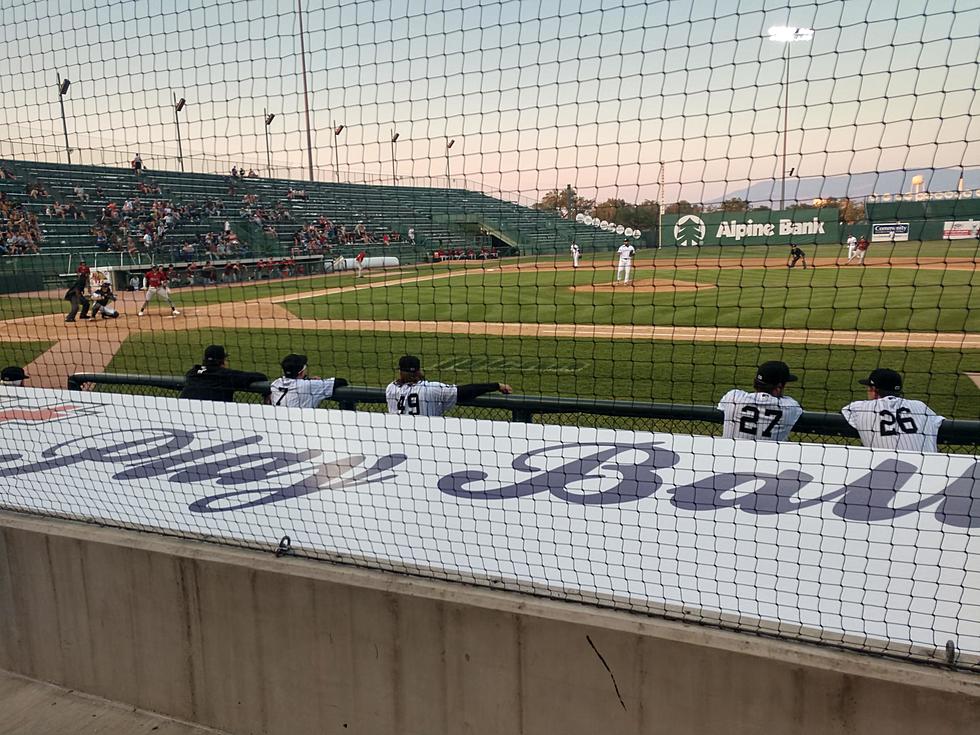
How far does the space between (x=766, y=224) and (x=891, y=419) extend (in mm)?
1276

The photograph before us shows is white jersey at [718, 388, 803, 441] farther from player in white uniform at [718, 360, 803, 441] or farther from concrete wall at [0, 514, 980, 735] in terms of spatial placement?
concrete wall at [0, 514, 980, 735]

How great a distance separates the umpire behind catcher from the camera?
491cm

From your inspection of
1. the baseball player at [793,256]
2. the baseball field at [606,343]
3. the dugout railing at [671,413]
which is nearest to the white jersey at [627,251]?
the baseball field at [606,343]

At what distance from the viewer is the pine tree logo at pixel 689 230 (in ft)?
12.4

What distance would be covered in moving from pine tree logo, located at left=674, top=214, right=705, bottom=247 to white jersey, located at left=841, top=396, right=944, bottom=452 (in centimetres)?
126

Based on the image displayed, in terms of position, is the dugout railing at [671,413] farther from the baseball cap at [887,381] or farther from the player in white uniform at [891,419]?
the baseball cap at [887,381]

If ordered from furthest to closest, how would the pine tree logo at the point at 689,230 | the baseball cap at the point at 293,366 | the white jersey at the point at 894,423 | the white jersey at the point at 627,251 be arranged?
the white jersey at the point at 627,251 < the baseball cap at the point at 293,366 < the pine tree logo at the point at 689,230 < the white jersey at the point at 894,423

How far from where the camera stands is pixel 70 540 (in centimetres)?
298

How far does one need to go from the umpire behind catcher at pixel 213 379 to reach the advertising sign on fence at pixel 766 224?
2949 mm

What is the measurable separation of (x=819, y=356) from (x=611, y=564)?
8904 millimetres

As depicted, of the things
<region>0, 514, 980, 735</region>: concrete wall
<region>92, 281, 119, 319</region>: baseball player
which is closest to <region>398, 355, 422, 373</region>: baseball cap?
<region>0, 514, 980, 735</region>: concrete wall

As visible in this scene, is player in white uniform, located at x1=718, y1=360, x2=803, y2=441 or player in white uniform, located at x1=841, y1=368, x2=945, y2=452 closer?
player in white uniform, located at x1=841, y1=368, x2=945, y2=452

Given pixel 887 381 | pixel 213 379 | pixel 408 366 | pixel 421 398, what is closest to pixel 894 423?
pixel 887 381

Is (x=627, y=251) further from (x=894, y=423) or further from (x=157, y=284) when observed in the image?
(x=894, y=423)
